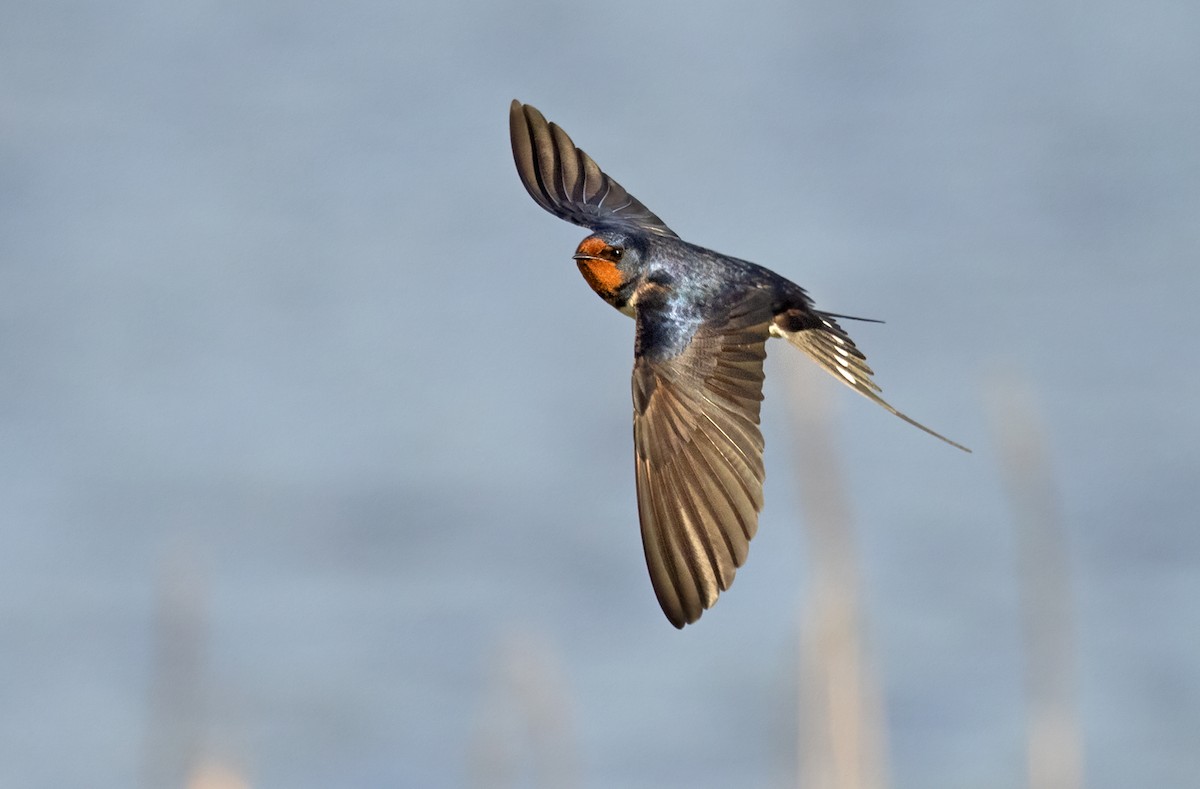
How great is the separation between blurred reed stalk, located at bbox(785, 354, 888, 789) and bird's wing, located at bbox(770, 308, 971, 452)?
23 centimetres

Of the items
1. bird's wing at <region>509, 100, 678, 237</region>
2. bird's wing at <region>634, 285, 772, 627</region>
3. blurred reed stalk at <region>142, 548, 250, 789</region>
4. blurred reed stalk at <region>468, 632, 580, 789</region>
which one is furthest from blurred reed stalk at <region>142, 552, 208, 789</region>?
bird's wing at <region>634, 285, 772, 627</region>

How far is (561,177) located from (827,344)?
1.84ft

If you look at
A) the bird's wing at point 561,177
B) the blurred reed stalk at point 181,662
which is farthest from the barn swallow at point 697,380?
the blurred reed stalk at point 181,662

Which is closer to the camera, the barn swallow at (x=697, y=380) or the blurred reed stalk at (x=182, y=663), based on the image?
the barn swallow at (x=697, y=380)

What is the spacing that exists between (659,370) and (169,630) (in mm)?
889

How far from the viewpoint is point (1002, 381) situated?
10.1ft

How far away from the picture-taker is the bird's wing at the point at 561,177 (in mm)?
2930

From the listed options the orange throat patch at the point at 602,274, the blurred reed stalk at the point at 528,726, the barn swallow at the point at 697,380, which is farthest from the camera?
the blurred reed stalk at the point at 528,726

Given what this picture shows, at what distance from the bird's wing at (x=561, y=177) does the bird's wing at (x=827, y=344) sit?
13.9 inches

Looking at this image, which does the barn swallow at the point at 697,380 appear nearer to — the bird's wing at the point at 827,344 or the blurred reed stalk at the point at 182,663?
the bird's wing at the point at 827,344

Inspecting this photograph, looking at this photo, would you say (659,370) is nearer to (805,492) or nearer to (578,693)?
(805,492)

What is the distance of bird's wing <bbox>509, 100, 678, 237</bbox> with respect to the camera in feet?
9.61

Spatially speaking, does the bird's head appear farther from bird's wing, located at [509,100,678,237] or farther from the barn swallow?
bird's wing, located at [509,100,678,237]

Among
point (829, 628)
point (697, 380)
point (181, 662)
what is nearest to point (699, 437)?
point (697, 380)
